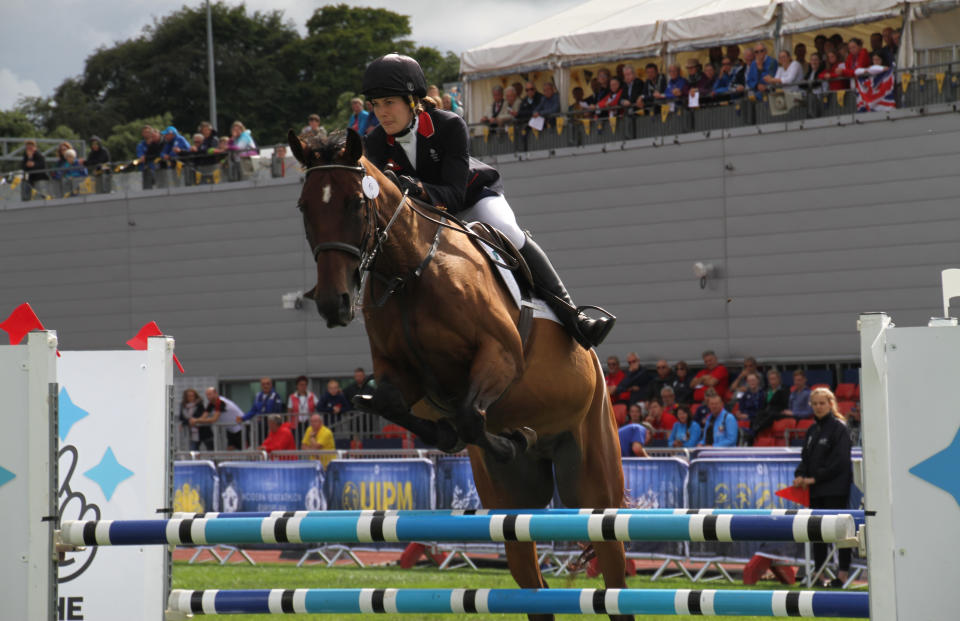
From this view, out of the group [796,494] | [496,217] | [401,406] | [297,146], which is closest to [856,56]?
[796,494]

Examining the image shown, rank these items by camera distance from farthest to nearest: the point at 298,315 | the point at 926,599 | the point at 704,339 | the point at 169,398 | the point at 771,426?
the point at 298,315 → the point at 704,339 → the point at 771,426 → the point at 169,398 → the point at 926,599

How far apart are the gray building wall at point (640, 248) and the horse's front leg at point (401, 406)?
44.3 ft

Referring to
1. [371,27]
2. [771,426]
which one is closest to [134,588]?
[771,426]

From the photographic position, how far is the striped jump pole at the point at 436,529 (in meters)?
3.67

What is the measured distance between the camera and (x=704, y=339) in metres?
18.9

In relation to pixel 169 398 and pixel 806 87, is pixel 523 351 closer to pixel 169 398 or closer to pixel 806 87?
pixel 169 398

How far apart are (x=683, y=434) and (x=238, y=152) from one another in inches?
490

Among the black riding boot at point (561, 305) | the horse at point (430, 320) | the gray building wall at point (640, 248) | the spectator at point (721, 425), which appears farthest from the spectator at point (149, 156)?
the horse at point (430, 320)

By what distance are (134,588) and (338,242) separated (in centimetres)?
214

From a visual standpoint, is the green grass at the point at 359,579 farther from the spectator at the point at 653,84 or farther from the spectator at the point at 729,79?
the spectator at the point at 653,84

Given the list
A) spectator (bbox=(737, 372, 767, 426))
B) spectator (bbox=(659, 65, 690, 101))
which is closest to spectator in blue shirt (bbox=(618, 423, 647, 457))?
spectator (bbox=(737, 372, 767, 426))

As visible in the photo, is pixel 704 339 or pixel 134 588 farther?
pixel 704 339

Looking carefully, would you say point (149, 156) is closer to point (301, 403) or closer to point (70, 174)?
point (70, 174)

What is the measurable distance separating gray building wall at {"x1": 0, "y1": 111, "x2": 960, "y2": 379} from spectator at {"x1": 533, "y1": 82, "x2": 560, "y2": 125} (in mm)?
872
